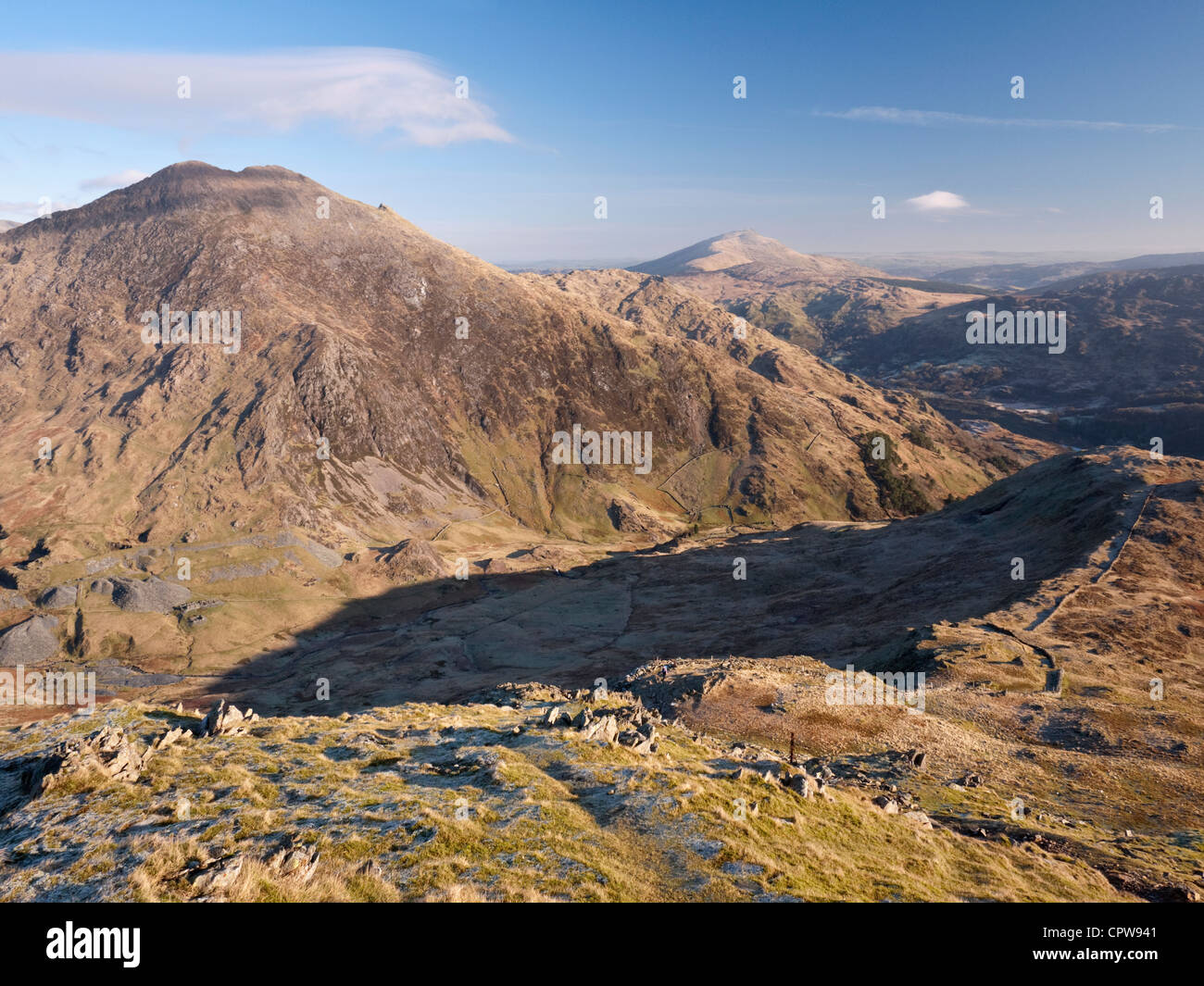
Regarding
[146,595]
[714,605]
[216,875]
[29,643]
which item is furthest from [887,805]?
[29,643]

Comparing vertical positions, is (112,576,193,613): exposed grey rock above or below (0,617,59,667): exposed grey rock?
above

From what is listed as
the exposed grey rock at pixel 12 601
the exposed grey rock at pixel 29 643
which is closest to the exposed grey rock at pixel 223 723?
the exposed grey rock at pixel 29 643

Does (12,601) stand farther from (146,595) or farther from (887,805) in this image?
(887,805)

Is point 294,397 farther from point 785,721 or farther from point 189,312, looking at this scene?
point 785,721

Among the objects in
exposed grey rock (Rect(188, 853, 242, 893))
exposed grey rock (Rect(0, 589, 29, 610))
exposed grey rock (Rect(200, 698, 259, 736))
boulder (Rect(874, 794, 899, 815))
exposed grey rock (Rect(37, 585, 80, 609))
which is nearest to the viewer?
exposed grey rock (Rect(188, 853, 242, 893))

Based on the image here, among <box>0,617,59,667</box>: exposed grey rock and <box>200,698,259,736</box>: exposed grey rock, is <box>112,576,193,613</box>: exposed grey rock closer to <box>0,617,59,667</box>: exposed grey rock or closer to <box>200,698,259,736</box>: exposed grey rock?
<box>0,617,59,667</box>: exposed grey rock

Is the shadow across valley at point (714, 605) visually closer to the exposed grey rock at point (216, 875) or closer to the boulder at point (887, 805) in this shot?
the boulder at point (887, 805)

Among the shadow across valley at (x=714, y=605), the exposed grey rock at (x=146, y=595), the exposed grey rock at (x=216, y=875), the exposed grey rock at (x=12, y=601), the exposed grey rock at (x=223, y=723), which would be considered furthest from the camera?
the exposed grey rock at (x=146, y=595)

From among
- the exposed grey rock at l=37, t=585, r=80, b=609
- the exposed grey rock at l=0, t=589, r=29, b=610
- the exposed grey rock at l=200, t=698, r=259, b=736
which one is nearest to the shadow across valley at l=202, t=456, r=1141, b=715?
the exposed grey rock at l=37, t=585, r=80, b=609

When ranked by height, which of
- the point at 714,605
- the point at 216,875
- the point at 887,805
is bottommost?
the point at 714,605
